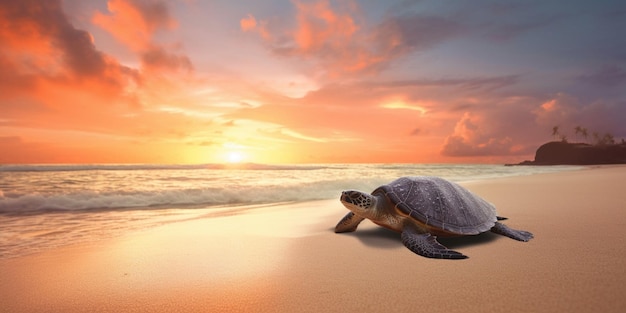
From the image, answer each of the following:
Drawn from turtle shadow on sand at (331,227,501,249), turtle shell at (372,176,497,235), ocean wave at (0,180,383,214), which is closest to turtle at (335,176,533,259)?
turtle shell at (372,176,497,235)

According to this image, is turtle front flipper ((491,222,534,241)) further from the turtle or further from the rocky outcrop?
the rocky outcrop

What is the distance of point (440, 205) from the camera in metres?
3.81

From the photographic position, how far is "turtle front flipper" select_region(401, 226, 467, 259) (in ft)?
10.0

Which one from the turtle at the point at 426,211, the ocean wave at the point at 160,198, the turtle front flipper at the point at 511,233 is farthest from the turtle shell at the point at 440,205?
the ocean wave at the point at 160,198

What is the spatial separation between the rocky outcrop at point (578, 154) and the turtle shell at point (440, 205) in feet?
412

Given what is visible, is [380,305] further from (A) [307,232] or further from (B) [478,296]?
(A) [307,232]

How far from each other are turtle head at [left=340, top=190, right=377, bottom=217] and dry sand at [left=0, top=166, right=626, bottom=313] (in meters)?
0.40

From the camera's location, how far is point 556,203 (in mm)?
6391

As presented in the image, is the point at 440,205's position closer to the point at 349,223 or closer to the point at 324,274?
the point at 349,223

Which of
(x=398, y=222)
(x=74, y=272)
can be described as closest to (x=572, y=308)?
Answer: (x=398, y=222)

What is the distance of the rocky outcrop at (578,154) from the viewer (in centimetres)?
9512

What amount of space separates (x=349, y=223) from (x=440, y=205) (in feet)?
4.26

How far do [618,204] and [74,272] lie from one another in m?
8.70

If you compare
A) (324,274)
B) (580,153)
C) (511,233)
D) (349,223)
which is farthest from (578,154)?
(324,274)
